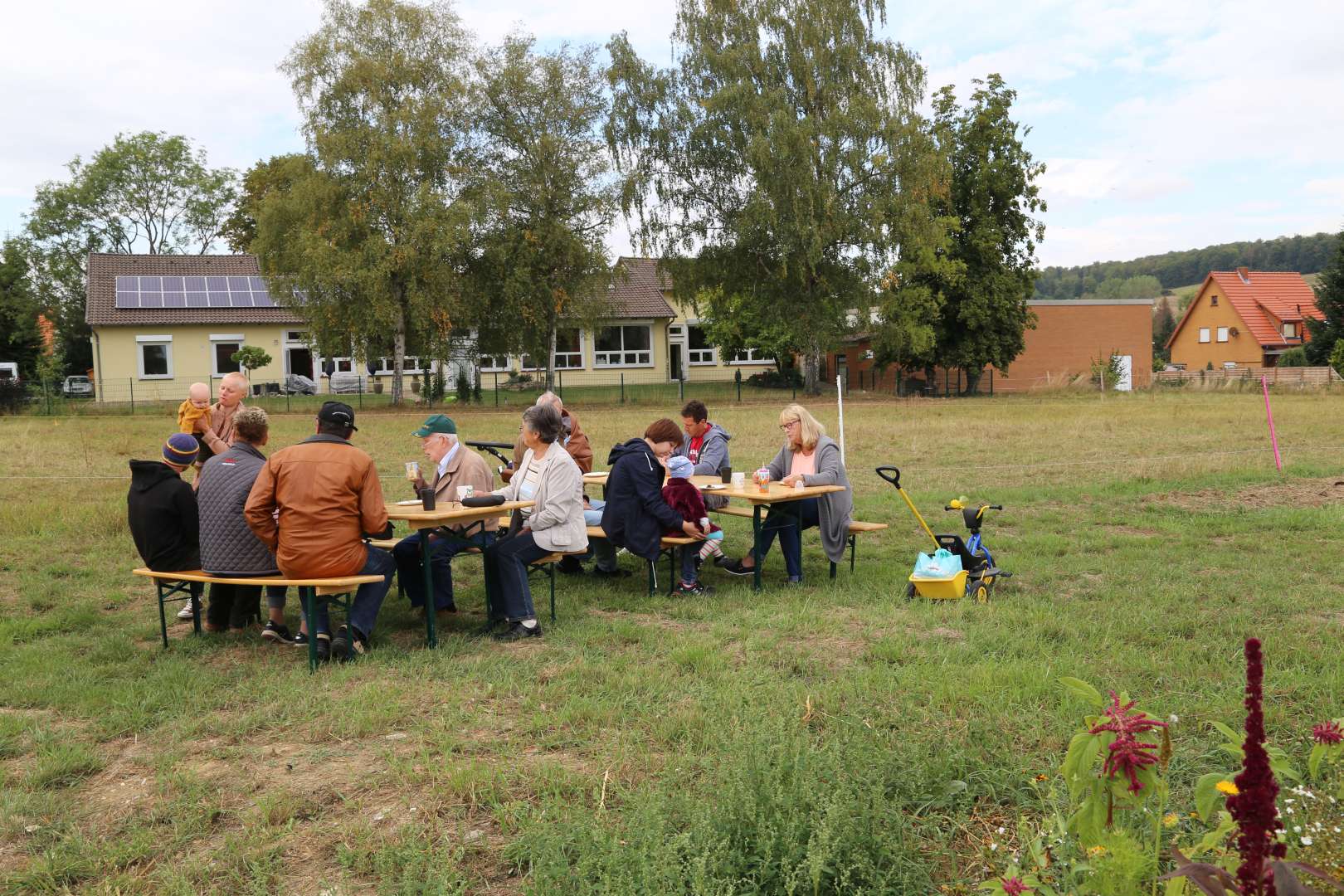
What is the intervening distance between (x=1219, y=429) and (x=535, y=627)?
59.4 ft

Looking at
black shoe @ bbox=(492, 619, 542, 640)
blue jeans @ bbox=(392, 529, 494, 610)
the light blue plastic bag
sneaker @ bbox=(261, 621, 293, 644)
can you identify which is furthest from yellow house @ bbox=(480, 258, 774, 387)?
black shoe @ bbox=(492, 619, 542, 640)

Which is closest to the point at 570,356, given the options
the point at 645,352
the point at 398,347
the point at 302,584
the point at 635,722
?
the point at 645,352

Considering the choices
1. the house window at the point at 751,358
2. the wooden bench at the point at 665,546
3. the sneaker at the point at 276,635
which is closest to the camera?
the sneaker at the point at 276,635

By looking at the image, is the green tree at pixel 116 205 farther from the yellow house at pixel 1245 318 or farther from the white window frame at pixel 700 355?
the yellow house at pixel 1245 318

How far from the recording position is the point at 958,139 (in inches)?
1497

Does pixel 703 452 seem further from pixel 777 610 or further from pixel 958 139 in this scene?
pixel 958 139

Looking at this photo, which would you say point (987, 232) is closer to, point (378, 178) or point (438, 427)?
point (378, 178)

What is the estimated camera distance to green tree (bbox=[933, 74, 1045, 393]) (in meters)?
37.4

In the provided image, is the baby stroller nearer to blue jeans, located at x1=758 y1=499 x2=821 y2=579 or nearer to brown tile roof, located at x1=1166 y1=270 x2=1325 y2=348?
blue jeans, located at x1=758 y1=499 x2=821 y2=579

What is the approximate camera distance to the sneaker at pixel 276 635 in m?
6.09

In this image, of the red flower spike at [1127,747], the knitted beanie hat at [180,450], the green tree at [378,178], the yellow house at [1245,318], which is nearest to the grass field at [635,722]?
the red flower spike at [1127,747]

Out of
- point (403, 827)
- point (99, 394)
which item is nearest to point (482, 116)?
point (99, 394)

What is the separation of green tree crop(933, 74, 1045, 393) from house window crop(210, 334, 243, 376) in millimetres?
27690

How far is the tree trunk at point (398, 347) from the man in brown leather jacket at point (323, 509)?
24.8 meters
